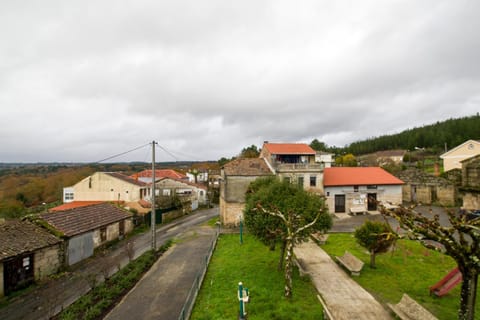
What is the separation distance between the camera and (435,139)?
104 m

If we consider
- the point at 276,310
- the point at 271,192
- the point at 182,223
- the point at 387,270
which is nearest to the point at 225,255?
the point at 271,192

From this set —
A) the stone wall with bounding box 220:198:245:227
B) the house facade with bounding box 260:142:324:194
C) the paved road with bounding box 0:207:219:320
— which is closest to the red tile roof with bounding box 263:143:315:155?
the house facade with bounding box 260:142:324:194

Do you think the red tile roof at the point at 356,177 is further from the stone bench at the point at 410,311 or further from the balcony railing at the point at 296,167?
the stone bench at the point at 410,311

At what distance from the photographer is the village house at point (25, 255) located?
43.1 ft

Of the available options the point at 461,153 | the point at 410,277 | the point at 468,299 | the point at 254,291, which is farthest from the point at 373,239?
the point at 461,153

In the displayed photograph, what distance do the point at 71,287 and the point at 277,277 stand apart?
11.3m

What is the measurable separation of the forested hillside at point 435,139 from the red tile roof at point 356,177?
74.3m

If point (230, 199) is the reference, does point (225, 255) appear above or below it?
below


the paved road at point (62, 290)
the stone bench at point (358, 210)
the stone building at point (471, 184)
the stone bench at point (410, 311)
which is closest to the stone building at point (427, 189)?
the stone bench at point (358, 210)

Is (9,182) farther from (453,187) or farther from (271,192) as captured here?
(453,187)

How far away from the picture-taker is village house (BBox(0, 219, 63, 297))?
1313 centimetres

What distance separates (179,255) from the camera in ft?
61.3

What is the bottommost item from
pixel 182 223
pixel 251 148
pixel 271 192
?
pixel 182 223

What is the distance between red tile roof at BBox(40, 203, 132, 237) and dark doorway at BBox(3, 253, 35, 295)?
2880mm
